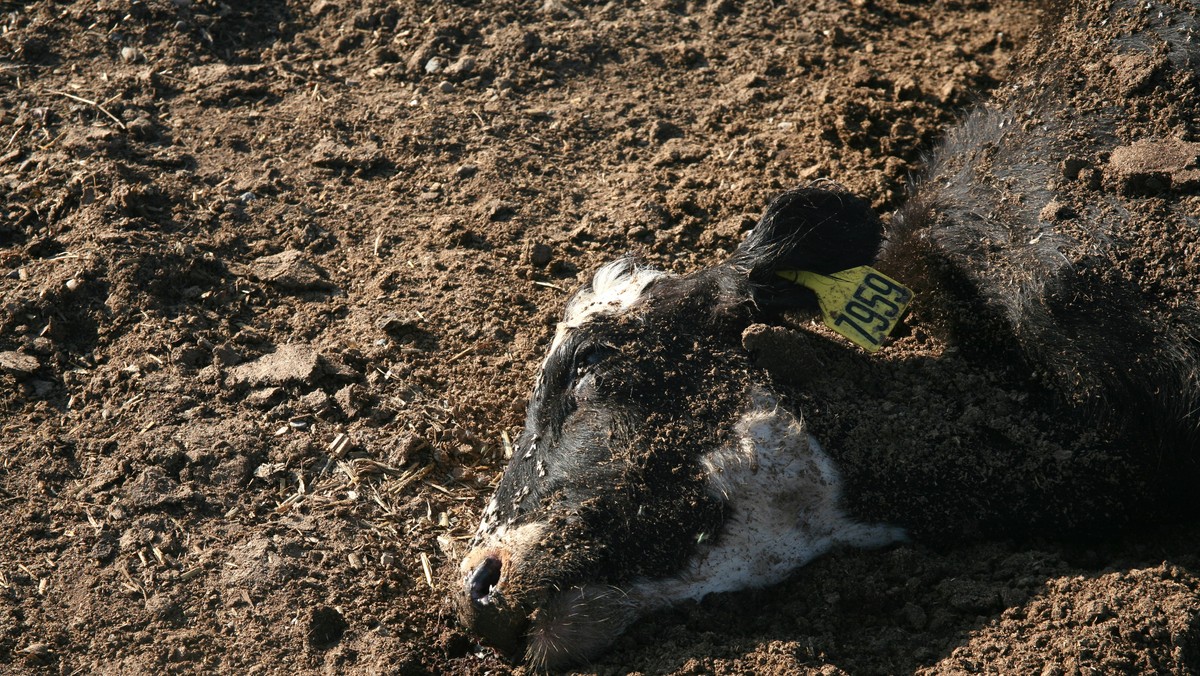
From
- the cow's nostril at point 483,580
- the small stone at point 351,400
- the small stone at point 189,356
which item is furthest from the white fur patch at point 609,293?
the small stone at point 189,356

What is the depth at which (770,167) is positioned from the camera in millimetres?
5602

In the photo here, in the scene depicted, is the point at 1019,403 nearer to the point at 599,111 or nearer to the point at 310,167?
the point at 599,111

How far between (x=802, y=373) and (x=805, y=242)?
0.47 meters

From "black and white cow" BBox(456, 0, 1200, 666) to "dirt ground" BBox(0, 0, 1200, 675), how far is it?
0.67 feet

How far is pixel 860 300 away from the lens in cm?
390

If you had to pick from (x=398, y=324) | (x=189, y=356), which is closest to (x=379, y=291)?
(x=398, y=324)

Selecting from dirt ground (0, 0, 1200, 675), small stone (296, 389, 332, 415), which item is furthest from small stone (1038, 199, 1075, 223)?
small stone (296, 389, 332, 415)

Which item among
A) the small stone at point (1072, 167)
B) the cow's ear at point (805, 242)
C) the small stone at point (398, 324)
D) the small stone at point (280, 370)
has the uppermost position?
the small stone at point (1072, 167)

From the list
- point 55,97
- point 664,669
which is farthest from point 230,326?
point 664,669

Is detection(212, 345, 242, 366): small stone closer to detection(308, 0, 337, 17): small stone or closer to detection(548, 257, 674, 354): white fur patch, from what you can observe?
detection(548, 257, 674, 354): white fur patch

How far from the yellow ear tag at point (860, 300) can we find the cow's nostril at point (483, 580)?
1420mm

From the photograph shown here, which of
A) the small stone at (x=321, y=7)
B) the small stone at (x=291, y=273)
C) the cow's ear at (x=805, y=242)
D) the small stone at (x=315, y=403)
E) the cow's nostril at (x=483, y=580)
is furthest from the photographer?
the small stone at (x=321, y=7)

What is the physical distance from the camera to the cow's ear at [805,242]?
394 cm

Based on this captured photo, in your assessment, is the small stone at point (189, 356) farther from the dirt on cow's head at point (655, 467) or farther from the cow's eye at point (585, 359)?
the cow's eye at point (585, 359)
